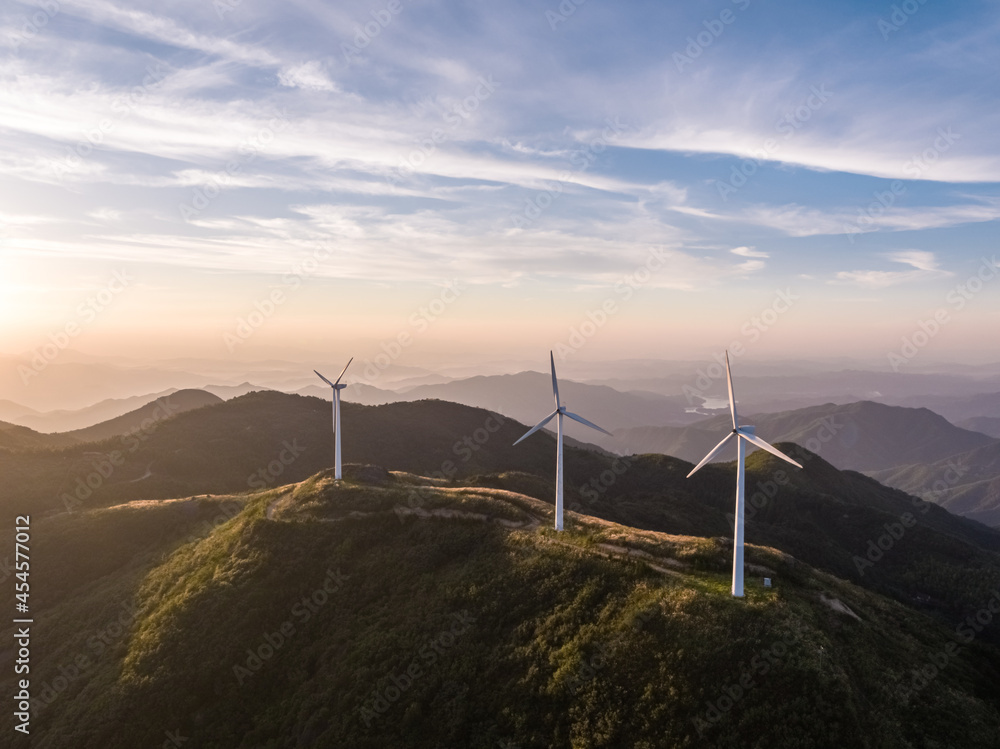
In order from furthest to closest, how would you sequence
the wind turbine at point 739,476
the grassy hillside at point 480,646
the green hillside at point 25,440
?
the green hillside at point 25,440 → the wind turbine at point 739,476 → the grassy hillside at point 480,646

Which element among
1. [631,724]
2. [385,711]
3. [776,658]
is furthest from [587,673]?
[385,711]

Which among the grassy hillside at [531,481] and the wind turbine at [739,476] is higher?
the wind turbine at [739,476]

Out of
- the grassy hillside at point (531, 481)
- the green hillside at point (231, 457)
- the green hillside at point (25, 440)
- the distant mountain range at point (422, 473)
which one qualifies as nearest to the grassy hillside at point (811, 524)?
the grassy hillside at point (531, 481)

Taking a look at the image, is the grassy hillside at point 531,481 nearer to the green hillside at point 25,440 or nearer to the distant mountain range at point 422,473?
the distant mountain range at point 422,473

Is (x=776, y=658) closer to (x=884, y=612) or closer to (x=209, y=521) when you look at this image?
(x=884, y=612)

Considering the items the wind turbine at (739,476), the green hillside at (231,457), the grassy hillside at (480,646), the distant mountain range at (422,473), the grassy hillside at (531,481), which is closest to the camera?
the grassy hillside at (480,646)

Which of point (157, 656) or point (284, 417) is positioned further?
point (284, 417)

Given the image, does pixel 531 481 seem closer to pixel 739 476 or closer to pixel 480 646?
pixel 480 646

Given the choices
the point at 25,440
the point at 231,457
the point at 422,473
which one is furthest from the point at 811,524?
the point at 25,440

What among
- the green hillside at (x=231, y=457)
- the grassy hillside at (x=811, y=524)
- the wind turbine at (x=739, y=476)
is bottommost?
the grassy hillside at (x=811, y=524)
